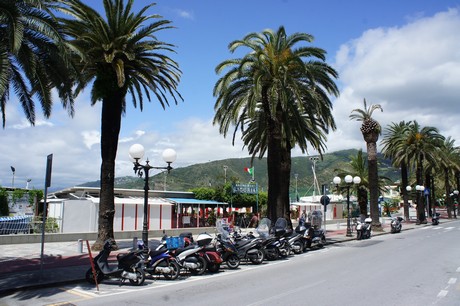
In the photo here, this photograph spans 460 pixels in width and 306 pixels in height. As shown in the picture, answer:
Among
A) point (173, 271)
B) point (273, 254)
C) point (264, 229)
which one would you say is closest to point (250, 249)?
point (273, 254)

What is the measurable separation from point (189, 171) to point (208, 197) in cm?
13957

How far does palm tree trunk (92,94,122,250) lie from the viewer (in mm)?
17359

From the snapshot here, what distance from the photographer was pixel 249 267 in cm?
1427

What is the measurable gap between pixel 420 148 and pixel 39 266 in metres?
41.0

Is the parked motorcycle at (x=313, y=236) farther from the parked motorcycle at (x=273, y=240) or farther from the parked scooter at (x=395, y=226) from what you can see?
the parked scooter at (x=395, y=226)

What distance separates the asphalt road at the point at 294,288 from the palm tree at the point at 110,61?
7268 millimetres

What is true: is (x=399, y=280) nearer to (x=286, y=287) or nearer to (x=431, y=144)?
(x=286, y=287)

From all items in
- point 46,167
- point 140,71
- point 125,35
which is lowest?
point 46,167

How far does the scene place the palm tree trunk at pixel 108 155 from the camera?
1736 centimetres

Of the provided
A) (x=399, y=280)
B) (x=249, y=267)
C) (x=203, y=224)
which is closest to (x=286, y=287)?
(x=399, y=280)

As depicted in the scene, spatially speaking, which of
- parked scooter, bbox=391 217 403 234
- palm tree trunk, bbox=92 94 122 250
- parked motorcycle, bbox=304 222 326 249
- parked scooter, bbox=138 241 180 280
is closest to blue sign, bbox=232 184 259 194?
parked scooter, bbox=391 217 403 234

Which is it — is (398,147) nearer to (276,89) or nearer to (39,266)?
(276,89)

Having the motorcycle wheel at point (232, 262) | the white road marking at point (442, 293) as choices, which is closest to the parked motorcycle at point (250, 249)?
the motorcycle wheel at point (232, 262)

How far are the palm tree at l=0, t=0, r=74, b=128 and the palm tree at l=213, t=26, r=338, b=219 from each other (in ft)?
31.9
